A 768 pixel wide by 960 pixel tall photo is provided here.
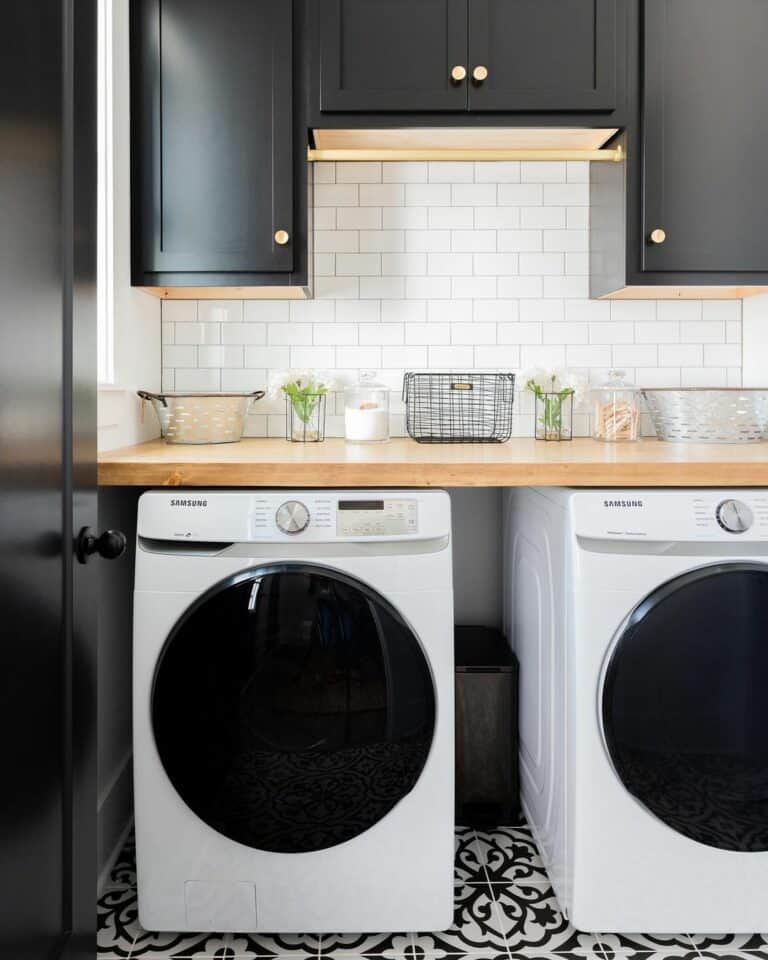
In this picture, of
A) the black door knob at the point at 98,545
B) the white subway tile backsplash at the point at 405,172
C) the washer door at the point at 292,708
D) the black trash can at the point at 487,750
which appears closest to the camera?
the black door knob at the point at 98,545

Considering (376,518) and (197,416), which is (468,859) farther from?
(197,416)

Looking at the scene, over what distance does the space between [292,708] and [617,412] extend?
128 cm

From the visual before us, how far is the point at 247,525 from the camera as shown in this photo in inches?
63.7

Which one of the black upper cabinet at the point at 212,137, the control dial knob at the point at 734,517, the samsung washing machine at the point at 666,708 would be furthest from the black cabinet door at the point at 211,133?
the control dial knob at the point at 734,517

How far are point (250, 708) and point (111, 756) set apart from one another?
2.25 feet

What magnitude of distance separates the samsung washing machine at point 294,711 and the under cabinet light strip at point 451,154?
1160mm

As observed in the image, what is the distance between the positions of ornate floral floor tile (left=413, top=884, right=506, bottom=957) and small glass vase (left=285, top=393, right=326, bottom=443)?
1.28 metres

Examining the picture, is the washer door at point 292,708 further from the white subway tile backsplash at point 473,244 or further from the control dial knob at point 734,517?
the white subway tile backsplash at point 473,244

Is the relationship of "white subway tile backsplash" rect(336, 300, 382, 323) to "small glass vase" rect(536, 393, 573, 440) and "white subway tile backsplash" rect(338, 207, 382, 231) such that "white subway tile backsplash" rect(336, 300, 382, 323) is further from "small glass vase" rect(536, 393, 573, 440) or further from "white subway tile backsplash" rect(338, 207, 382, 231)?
"small glass vase" rect(536, 393, 573, 440)

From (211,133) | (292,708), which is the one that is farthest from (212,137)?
→ (292,708)

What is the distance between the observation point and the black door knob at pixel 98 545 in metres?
1.16

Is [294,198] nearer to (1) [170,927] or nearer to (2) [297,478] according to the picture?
(2) [297,478]

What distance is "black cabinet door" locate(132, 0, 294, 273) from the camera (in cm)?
202

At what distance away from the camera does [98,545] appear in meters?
1.18
